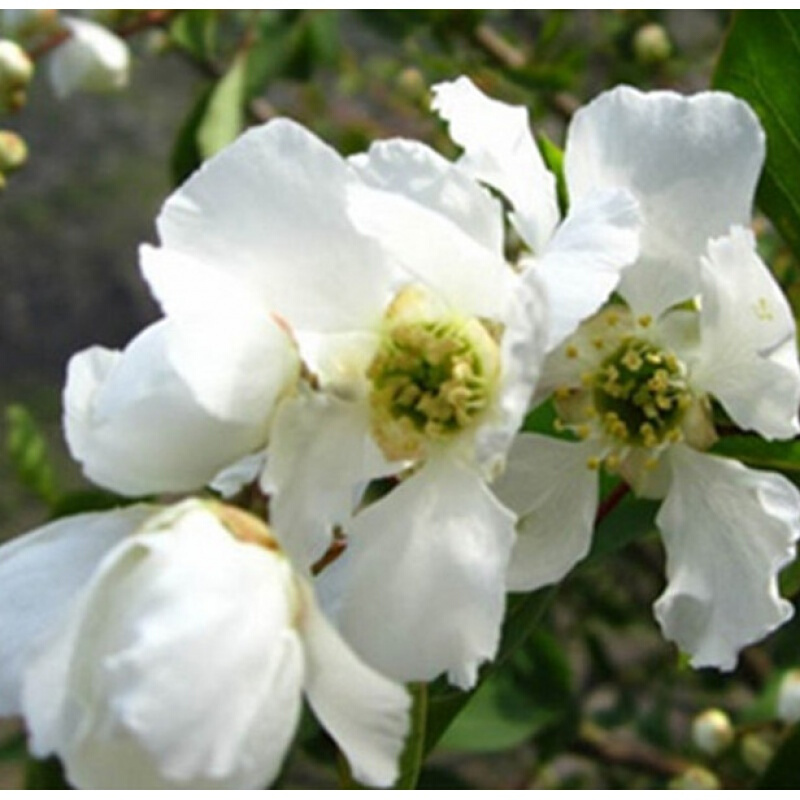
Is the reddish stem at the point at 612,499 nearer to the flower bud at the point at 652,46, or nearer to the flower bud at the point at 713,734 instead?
the flower bud at the point at 713,734

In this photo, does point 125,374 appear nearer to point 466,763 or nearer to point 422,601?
point 422,601

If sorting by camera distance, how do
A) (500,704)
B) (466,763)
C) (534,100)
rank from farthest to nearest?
(466,763), (534,100), (500,704)

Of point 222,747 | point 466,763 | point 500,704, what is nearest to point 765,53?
point 222,747

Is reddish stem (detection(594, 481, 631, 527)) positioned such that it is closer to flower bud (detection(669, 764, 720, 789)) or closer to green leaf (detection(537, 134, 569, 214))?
green leaf (detection(537, 134, 569, 214))

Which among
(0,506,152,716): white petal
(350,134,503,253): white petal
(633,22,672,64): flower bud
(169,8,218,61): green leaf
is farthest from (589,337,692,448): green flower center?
(633,22,672,64): flower bud

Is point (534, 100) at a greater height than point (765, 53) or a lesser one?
lesser

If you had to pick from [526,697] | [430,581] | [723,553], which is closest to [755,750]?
[526,697]

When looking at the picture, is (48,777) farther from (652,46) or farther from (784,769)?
(652,46)
